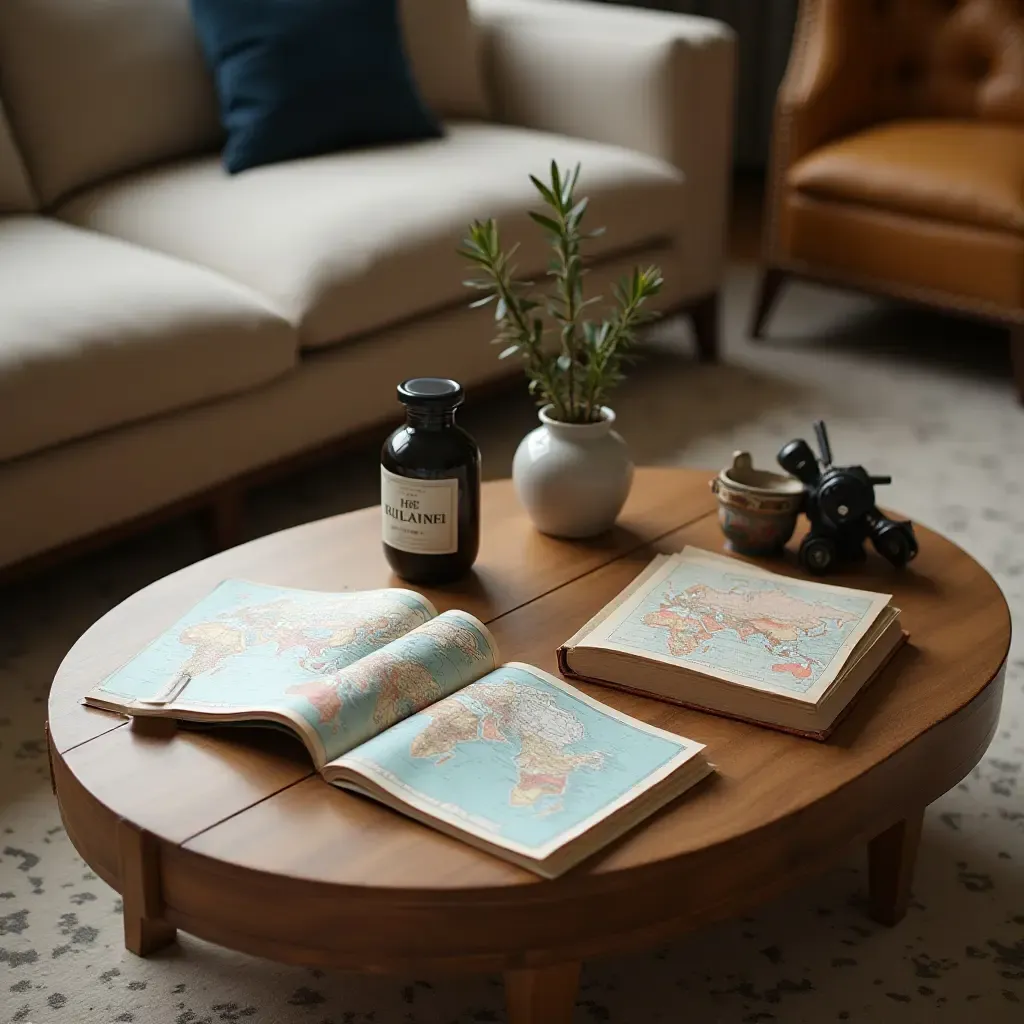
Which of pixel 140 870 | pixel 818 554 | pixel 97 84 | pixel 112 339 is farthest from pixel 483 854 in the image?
pixel 97 84

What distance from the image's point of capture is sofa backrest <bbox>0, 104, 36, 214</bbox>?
8.33 feet

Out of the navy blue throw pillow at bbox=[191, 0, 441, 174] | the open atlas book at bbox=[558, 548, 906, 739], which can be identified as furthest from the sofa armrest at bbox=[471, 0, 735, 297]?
the open atlas book at bbox=[558, 548, 906, 739]

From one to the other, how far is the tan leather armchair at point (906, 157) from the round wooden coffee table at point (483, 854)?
1.57 metres

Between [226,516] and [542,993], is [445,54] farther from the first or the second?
[542,993]

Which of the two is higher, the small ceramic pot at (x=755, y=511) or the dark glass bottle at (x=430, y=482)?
the dark glass bottle at (x=430, y=482)

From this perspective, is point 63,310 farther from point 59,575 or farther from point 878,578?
point 878,578

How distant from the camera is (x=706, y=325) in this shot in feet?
10.4

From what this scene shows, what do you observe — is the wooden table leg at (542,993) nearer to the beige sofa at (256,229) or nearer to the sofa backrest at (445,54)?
the beige sofa at (256,229)

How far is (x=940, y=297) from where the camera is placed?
2.99m

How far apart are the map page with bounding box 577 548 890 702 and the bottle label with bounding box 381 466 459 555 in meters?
0.20

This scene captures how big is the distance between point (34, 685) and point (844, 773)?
120cm

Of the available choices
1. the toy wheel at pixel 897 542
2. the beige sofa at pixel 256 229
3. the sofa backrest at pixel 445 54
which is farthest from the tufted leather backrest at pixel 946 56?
the toy wheel at pixel 897 542

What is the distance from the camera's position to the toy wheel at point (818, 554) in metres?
1.58

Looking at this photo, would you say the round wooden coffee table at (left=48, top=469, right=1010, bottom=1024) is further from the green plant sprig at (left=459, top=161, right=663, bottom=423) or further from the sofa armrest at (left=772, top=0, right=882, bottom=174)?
the sofa armrest at (left=772, top=0, right=882, bottom=174)
